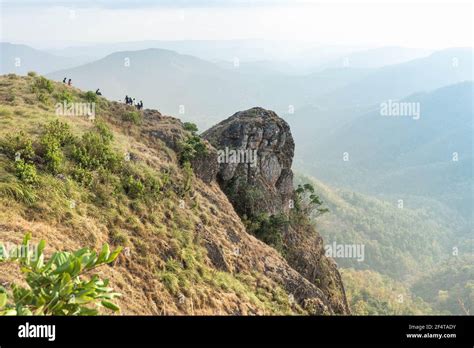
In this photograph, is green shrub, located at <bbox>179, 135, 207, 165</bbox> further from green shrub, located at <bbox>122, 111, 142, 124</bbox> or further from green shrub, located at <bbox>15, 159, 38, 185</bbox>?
green shrub, located at <bbox>15, 159, 38, 185</bbox>

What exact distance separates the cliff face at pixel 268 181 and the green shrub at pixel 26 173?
55.9ft

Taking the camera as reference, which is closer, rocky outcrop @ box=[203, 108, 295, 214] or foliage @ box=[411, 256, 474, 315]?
rocky outcrop @ box=[203, 108, 295, 214]

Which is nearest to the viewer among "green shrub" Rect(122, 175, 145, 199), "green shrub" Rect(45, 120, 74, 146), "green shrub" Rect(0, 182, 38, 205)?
"green shrub" Rect(0, 182, 38, 205)

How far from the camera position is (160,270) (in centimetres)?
1298

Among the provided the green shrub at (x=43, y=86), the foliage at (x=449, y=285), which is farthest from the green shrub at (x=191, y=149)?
the foliage at (x=449, y=285)

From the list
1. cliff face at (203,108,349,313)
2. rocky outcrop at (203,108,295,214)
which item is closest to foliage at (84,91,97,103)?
rocky outcrop at (203,108,295,214)

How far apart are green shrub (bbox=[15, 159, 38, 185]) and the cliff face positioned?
55.9ft

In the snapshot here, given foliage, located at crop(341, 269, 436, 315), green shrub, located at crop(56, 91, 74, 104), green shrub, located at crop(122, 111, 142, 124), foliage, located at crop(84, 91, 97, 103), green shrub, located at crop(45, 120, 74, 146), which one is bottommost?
foliage, located at crop(341, 269, 436, 315)

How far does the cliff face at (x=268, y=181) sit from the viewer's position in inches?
1161

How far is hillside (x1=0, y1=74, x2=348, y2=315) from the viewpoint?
11375mm
